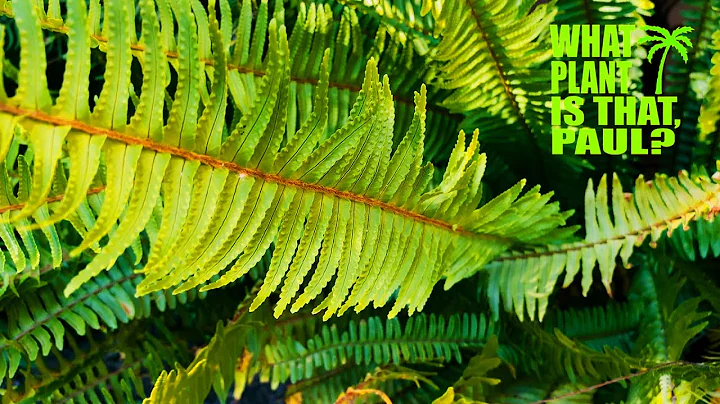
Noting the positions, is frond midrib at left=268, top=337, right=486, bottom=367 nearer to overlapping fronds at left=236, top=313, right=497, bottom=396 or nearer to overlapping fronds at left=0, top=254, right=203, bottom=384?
overlapping fronds at left=236, top=313, right=497, bottom=396

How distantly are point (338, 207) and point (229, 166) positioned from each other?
0.49 feet

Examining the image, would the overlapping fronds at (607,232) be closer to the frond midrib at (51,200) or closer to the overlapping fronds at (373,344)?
the overlapping fronds at (373,344)

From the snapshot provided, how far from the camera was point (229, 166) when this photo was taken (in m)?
0.57

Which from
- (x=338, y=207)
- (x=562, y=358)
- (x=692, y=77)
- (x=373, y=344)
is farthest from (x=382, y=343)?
(x=692, y=77)

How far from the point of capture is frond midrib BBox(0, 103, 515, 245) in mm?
439

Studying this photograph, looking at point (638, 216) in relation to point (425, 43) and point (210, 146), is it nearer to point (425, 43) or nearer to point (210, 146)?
point (425, 43)

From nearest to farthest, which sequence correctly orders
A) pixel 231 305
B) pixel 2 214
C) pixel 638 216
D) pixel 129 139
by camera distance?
pixel 129 139 → pixel 2 214 → pixel 638 216 → pixel 231 305

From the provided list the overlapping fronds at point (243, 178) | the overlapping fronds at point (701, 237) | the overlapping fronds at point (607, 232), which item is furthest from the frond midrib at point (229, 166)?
the overlapping fronds at point (701, 237)

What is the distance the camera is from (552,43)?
0.90m

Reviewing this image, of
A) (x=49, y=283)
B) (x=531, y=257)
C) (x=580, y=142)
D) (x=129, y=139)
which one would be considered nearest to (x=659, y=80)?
(x=580, y=142)

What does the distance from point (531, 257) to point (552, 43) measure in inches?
12.3

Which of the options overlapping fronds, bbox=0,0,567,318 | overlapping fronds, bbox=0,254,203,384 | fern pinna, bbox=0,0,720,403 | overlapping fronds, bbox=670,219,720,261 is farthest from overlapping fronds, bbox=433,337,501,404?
overlapping fronds, bbox=0,254,203,384

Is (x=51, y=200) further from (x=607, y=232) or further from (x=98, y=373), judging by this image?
(x=607, y=232)

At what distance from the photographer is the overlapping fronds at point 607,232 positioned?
0.83 meters
